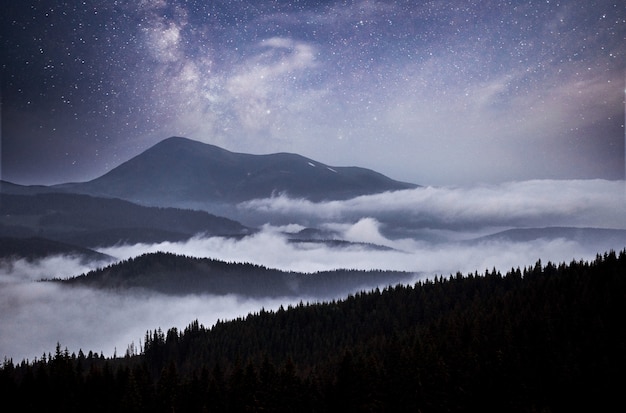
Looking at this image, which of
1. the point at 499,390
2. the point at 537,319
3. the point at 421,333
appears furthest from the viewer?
the point at 421,333

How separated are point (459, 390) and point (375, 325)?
8533 cm

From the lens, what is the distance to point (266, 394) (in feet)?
277

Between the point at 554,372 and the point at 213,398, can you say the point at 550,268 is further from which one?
the point at 213,398

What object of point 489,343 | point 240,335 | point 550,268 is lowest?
point 240,335

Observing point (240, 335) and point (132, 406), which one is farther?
point (240, 335)

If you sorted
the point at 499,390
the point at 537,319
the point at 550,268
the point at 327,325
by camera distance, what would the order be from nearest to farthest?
the point at 499,390, the point at 537,319, the point at 550,268, the point at 327,325

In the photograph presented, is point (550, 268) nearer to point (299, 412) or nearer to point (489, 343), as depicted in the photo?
point (489, 343)

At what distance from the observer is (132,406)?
84.5m

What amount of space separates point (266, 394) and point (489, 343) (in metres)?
49.3

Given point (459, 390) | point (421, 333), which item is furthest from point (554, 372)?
point (421, 333)

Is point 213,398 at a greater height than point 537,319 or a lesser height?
lesser

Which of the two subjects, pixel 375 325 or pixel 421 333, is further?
pixel 375 325

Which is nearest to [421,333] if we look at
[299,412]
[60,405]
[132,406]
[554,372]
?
[554,372]

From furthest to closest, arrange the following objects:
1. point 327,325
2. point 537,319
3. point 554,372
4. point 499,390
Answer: point 327,325 < point 537,319 < point 554,372 < point 499,390
